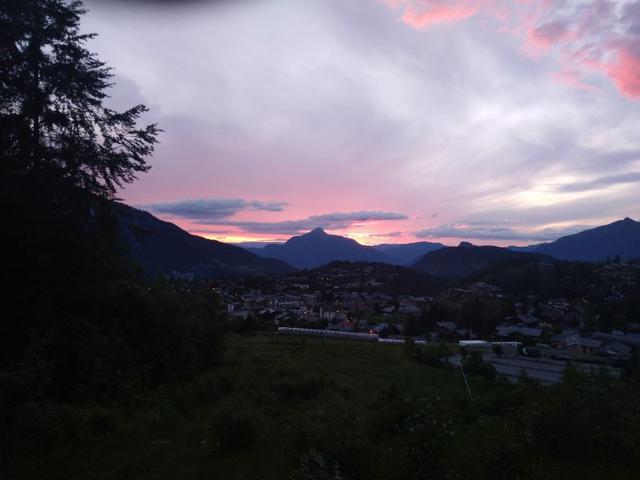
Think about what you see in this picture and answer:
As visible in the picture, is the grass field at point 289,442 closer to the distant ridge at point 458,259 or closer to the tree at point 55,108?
the tree at point 55,108

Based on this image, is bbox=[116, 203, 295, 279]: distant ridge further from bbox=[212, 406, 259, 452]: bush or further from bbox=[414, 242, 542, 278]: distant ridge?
bbox=[212, 406, 259, 452]: bush

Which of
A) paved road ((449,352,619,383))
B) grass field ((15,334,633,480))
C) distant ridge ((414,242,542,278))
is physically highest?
distant ridge ((414,242,542,278))

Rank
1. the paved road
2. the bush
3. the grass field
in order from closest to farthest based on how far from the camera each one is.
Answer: the grass field < the bush < the paved road

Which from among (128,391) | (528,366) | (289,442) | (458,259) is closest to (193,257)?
(458,259)

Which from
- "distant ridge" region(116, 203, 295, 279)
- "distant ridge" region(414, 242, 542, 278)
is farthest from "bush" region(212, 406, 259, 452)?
"distant ridge" region(414, 242, 542, 278)

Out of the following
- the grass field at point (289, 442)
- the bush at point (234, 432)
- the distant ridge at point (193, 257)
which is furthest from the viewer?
the distant ridge at point (193, 257)

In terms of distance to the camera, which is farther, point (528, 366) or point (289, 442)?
point (528, 366)

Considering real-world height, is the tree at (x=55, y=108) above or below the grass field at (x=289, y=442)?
above

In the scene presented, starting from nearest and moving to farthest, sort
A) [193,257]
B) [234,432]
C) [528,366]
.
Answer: [234,432] < [528,366] < [193,257]

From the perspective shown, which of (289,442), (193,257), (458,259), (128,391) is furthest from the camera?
(458,259)

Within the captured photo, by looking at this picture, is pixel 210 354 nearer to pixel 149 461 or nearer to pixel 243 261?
pixel 149 461

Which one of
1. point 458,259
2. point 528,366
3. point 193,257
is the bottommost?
point 528,366

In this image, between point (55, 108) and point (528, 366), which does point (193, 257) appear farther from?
point (55, 108)

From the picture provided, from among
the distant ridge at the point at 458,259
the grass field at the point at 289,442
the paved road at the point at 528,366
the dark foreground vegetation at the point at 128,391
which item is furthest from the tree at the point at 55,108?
the distant ridge at the point at 458,259
